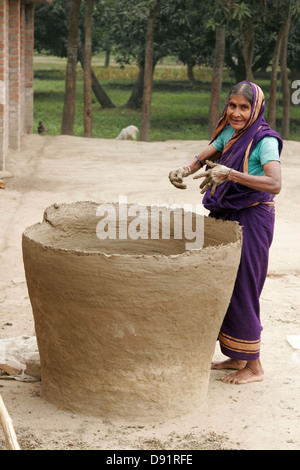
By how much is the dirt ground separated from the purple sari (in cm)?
35

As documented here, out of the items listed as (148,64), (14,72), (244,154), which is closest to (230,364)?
(244,154)

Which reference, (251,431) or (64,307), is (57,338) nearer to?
(64,307)

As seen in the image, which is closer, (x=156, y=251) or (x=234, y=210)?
(x=234, y=210)

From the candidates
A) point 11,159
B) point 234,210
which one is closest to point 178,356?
point 234,210

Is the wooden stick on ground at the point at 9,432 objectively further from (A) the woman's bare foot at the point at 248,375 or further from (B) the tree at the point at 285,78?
(B) the tree at the point at 285,78

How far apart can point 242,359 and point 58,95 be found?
26.3 meters

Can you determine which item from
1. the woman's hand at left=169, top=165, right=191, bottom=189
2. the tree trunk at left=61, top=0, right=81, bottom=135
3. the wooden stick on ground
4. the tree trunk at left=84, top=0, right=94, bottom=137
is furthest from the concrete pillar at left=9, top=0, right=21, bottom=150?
the wooden stick on ground

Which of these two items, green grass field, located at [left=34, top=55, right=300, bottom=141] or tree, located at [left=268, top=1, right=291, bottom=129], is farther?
green grass field, located at [left=34, top=55, right=300, bottom=141]

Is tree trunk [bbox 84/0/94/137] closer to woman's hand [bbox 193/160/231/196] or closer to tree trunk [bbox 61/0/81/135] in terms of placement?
tree trunk [bbox 61/0/81/135]

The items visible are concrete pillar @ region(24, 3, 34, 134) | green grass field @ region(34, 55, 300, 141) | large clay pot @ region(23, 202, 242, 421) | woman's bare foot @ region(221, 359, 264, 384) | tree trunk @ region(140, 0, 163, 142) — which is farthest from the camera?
green grass field @ region(34, 55, 300, 141)

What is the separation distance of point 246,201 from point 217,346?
1349 mm

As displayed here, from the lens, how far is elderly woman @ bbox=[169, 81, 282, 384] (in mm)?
4027

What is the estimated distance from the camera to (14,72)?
12.4m

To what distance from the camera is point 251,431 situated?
370cm
